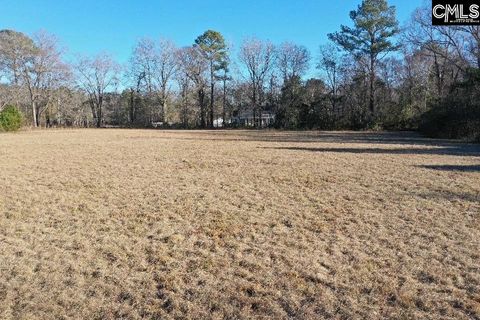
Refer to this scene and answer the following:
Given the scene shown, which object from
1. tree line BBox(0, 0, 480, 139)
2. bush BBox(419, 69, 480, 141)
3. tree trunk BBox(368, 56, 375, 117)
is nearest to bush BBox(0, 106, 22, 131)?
tree line BBox(0, 0, 480, 139)

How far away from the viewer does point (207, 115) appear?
46312mm

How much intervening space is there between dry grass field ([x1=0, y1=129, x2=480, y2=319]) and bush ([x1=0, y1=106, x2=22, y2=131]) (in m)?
25.1

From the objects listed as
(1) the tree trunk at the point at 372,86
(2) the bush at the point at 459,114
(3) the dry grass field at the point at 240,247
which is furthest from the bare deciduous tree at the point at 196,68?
(3) the dry grass field at the point at 240,247

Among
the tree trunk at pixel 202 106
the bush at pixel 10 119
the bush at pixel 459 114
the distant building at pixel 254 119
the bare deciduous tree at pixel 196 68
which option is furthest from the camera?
the tree trunk at pixel 202 106

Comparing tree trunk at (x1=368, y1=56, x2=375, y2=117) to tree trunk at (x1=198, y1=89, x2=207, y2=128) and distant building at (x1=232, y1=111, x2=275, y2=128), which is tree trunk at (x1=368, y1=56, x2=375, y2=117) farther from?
tree trunk at (x1=198, y1=89, x2=207, y2=128)

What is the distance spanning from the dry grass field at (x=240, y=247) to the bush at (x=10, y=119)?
2512cm

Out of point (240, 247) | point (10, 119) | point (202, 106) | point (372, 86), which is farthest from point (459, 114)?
point (10, 119)

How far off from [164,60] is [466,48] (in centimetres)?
3134

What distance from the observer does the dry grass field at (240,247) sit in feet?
8.87

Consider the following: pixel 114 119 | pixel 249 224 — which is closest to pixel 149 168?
pixel 249 224

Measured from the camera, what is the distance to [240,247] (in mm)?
3816

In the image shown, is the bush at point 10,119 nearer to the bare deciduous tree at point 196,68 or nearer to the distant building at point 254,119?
the bare deciduous tree at point 196,68

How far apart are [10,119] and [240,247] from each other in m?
30.9

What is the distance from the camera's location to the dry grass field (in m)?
2.71
